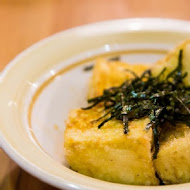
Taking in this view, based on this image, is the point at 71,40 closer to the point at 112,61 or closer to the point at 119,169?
the point at 112,61

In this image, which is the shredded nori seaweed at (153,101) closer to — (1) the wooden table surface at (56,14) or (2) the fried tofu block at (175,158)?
(2) the fried tofu block at (175,158)

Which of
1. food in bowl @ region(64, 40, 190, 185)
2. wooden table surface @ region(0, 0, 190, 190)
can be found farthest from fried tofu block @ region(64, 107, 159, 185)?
wooden table surface @ region(0, 0, 190, 190)

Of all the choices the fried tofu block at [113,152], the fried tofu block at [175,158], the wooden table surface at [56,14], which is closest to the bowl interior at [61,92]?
the fried tofu block at [113,152]

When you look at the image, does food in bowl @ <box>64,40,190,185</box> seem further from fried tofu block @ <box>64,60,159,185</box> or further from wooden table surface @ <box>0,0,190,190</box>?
wooden table surface @ <box>0,0,190,190</box>

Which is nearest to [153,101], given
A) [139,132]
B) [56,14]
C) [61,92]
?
[139,132]

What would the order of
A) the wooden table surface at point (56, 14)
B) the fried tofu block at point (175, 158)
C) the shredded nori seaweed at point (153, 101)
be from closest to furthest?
the fried tofu block at point (175, 158), the shredded nori seaweed at point (153, 101), the wooden table surface at point (56, 14)
